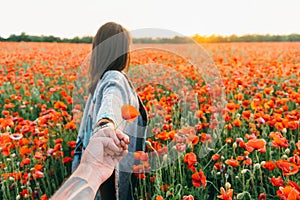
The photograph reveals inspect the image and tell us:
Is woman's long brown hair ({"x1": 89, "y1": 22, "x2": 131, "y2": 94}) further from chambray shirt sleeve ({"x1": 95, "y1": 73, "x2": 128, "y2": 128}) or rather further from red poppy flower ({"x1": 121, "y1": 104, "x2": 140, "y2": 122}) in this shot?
red poppy flower ({"x1": 121, "y1": 104, "x2": 140, "y2": 122})

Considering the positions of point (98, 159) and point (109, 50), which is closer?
point (98, 159)

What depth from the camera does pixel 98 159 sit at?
101 centimetres

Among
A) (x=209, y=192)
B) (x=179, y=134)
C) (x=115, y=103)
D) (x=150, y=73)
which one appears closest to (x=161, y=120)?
(x=179, y=134)

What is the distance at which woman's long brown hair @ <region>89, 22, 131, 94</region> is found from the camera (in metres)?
2.32

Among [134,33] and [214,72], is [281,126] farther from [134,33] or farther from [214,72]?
[214,72]

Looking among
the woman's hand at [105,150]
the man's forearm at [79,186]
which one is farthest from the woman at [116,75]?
the man's forearm at [79,186]

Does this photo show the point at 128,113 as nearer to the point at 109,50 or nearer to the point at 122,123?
the point at 122,123

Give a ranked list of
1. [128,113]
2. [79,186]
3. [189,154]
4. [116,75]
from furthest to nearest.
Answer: [116,75]
[189,154]
[128,113]
[79,186]

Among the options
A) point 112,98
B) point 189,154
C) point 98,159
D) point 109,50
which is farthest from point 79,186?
point 109,50

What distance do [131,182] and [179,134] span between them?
40 centimetres

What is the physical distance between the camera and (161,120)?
2.99 metres

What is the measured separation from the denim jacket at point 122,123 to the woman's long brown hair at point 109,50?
0.09 m

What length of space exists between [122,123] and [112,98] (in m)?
0.12

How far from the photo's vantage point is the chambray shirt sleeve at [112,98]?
1506mm
